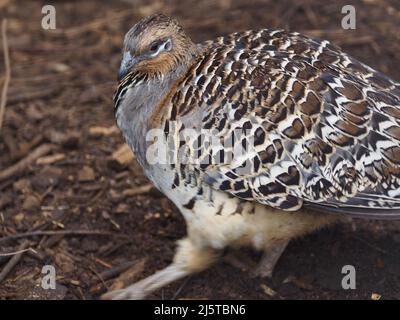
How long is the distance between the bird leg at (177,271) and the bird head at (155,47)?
1.07 m

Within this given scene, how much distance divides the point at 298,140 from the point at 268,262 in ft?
3.27

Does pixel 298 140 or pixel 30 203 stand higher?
pixel 298 140

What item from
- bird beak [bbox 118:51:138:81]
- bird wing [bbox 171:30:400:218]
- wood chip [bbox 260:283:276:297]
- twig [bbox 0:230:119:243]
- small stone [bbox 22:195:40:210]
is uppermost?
bird beak [bbox 118:51:138:81]

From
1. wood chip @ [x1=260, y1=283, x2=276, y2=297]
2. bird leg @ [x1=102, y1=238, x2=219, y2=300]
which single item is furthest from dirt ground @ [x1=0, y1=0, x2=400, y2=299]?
bird leg @ [x1=102, y1=238, x2=219, y2=300]

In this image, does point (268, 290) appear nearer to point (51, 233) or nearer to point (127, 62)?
point (51, 233)

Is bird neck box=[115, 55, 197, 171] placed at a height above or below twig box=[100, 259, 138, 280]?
above

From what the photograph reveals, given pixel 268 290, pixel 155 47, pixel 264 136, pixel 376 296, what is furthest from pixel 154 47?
pixel 376 296

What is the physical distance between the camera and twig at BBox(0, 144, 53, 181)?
534cm

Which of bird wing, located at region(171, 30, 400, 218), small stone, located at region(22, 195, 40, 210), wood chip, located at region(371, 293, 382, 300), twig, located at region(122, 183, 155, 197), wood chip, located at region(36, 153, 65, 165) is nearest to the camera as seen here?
bird wing, located at region(171, 30, 400, 218)

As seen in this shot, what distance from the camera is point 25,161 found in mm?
5477

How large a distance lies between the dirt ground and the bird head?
1.20 meters

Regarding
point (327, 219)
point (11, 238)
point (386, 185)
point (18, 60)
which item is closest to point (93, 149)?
point (11, 238)

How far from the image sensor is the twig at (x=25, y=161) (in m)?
5.34

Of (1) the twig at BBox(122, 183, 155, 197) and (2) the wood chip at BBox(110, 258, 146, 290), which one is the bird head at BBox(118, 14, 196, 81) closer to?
(1) the twig at BBox(122, 183, 155, 197)
